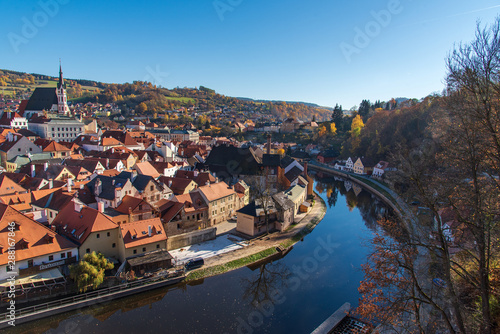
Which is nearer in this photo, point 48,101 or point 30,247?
point 30,247

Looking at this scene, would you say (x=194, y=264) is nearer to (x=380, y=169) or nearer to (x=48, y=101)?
(x=380, y=169)

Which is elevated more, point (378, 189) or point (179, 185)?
point (179, 185)

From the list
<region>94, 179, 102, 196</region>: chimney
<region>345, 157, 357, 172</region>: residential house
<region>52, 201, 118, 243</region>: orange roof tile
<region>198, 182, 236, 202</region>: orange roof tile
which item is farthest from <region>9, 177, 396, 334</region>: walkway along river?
<region>345, 157, 357, 172</region>: residential house

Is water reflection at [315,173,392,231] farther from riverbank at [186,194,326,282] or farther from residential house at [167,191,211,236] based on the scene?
residential house at [167,191,211,236]

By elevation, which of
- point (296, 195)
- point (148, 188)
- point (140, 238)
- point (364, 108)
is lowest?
point (140, 238)

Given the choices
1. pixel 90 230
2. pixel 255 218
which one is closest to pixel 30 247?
pixel 90 230

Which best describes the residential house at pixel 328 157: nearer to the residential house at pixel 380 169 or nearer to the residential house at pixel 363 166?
the residential house at pixel 363 166

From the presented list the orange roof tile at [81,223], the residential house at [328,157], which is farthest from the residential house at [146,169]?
the residential house at [328,157]
